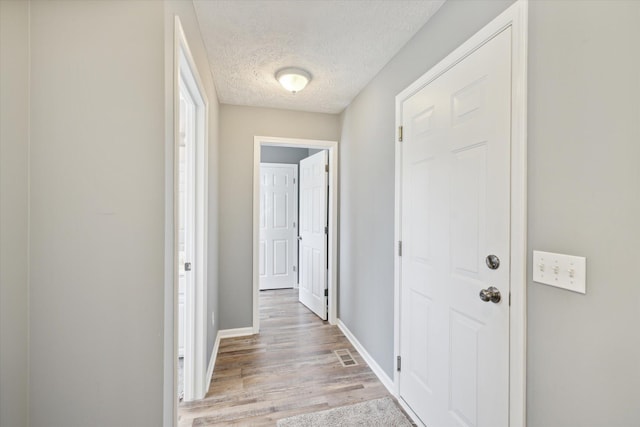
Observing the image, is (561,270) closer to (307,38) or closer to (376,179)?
(376,179)

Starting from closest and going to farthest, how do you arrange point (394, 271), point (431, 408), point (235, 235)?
point (431, 408) → point (394, 271) → point (235, 235)

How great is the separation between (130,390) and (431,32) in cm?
228

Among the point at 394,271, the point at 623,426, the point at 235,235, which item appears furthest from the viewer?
the point at 235,235

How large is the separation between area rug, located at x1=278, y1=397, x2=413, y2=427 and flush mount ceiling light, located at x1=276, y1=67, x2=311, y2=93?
2.43 metres

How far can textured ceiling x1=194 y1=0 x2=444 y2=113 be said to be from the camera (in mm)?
1583

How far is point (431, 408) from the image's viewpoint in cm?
163

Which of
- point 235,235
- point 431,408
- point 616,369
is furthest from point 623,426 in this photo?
point 235,235

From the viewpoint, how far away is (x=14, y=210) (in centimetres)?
97

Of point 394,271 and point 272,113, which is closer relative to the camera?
point 394,271

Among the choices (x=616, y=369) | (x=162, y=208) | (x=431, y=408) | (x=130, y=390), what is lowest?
(x=431, y=408)

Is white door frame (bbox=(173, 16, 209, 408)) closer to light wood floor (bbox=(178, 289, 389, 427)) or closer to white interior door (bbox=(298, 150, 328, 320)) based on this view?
light wood floor (bbox=(178, 289, 389, 427))

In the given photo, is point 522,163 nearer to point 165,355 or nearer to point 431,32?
point 431,32

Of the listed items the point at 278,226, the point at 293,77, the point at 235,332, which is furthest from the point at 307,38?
the point at 278,226

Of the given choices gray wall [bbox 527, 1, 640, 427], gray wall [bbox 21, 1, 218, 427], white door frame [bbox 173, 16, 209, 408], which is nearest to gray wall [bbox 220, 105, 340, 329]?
white door frame [bbox 173, 16, 209, 408]
